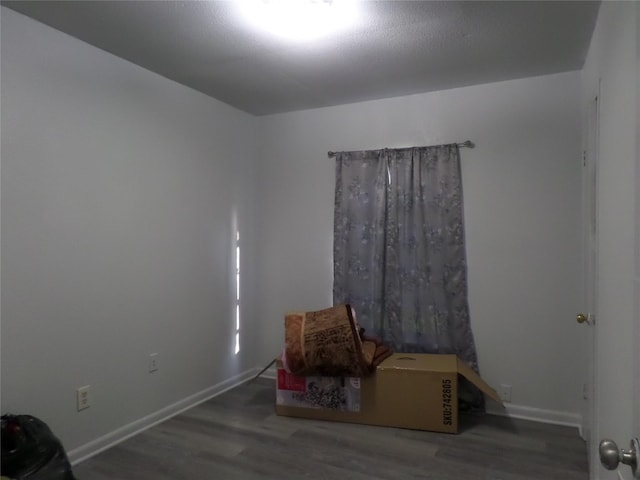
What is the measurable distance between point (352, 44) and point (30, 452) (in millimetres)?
2662

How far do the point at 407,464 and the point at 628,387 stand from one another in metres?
1.58

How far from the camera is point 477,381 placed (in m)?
2.95

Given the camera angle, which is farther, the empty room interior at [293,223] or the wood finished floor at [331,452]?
the wood finished floor at [331,452]

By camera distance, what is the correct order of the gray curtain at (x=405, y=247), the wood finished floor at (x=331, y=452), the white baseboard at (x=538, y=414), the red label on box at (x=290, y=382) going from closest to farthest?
the wood finished floor at (x=331, y=452)
the white baseboard at (x=538, y=414)
the red label on box at (x=290, y=382)
the gray curtain at (x=405, y=247)

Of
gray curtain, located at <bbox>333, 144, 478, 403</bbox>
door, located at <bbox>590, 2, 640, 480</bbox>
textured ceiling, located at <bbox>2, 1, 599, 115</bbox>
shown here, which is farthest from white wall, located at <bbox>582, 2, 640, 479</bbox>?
gray curtain, located at <bbox>333, 144, 478, 403</bbox>

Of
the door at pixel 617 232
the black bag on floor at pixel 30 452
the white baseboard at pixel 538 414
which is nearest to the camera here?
the door at pixel 617 232

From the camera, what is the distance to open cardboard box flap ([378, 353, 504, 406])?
2895mm

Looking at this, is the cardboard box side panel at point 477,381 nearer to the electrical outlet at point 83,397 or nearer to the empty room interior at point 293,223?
the empty room interior at point 293,223

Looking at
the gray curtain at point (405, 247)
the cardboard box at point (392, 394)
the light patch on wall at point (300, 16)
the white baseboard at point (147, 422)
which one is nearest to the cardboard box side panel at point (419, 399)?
the cardboard box at point (392, 394)

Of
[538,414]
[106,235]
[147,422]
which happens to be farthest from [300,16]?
[538,414]

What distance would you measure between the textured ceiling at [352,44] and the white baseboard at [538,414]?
2.34 m

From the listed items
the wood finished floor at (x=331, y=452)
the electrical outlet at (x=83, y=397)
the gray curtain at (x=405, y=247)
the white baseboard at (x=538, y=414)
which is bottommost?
the wood finished floor at (x=331, y=452)

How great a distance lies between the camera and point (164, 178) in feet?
10.2

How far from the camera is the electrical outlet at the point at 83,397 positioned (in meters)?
2.50
